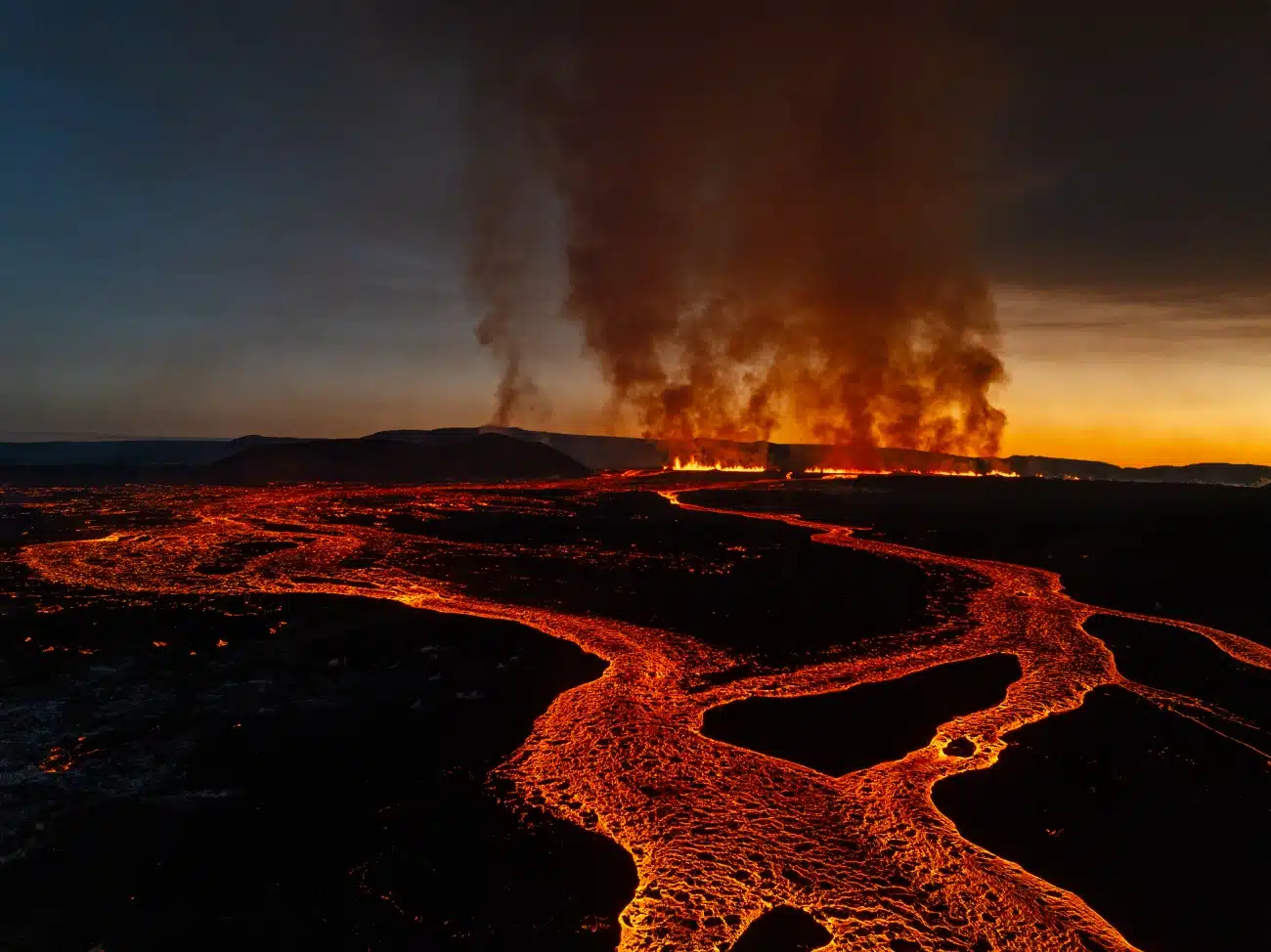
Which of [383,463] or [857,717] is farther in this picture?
[383,463]

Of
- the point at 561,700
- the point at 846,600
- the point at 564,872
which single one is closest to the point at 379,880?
the point at 564,872

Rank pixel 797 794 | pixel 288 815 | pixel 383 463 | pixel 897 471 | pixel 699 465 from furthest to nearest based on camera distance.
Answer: pixel 699 465 < pixel 383 463 < pixel 897 471 < pixel 797 794 < pixel 288 815

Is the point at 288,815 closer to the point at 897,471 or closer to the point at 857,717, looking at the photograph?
the point at 857,717

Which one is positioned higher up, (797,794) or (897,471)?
(897,471)

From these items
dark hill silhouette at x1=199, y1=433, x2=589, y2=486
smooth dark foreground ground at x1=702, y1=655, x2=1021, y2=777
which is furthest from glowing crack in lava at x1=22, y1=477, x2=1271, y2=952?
dark hill silhouette at x1=199, y1=433, x2=589, y2=486

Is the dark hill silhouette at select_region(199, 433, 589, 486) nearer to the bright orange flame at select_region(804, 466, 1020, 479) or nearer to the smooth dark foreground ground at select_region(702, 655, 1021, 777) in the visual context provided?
the bright orange flame at select_region(804, 466, 1020, 479)

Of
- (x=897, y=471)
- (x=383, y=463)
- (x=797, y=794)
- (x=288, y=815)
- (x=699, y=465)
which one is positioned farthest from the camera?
(x=699, y=465)

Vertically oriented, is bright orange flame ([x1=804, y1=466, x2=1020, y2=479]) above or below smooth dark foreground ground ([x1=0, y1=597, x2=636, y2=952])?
above

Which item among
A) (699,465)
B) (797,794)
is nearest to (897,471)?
(699,465)
